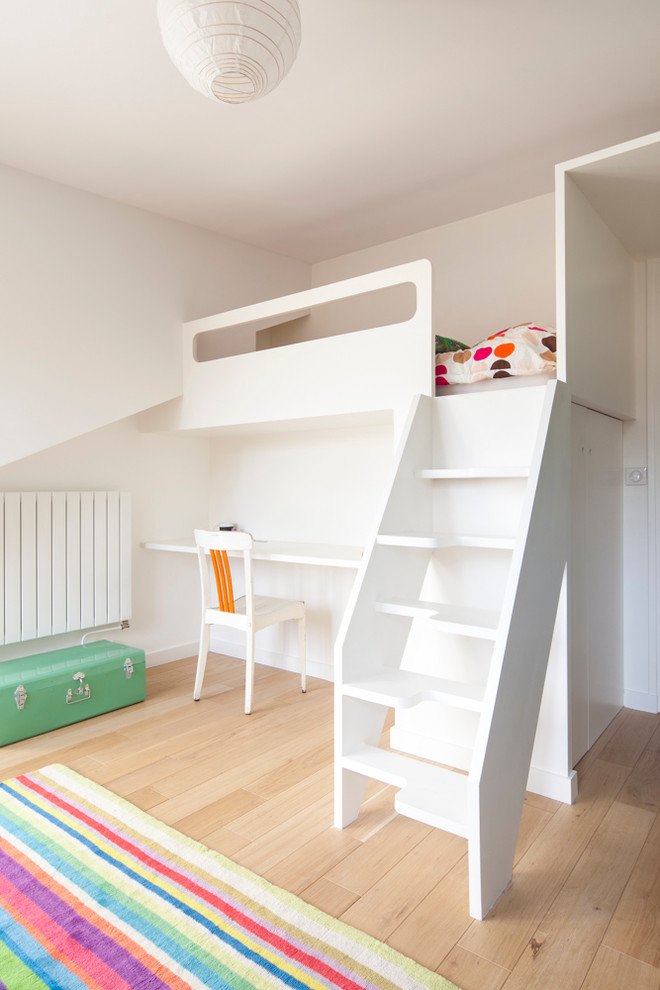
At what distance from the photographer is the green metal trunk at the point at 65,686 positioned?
8.13 feet

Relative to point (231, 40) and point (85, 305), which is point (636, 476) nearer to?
point (231, 40)

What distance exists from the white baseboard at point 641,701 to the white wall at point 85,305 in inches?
106

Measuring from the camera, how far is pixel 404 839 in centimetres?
180

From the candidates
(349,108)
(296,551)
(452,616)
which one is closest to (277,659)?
(296,551)

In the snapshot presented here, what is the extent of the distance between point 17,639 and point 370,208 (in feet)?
9.01

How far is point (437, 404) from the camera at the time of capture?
90.7 inches

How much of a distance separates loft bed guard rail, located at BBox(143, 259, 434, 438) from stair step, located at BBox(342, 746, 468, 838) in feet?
4.17

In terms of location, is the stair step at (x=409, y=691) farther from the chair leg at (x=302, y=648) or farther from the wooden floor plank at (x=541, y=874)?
the chair leg at (x=302, y=648)

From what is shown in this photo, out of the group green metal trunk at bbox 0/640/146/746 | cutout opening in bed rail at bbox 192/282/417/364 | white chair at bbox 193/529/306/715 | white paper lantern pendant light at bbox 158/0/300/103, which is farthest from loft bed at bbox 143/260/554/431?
green metal trunk at bbox 0/640/146/746

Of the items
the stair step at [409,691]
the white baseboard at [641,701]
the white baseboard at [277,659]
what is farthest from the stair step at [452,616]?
the white baseboard at [277,659]

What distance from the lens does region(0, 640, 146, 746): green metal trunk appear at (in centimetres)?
248

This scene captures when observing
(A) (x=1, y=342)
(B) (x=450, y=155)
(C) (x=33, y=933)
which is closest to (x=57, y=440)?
(A) (x=1, y=342)

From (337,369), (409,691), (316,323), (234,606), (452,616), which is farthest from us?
(316,323)

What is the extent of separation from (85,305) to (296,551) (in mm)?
1540
